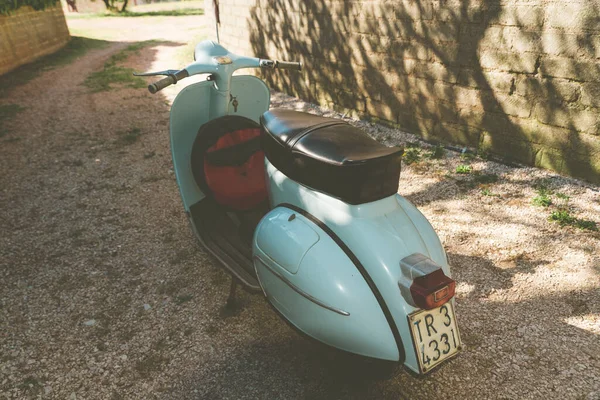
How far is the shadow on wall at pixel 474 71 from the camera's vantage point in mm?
3541

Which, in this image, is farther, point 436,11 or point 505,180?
point 436,11

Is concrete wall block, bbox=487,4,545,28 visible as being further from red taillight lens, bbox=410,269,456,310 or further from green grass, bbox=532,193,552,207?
red taillight lens, bbox=410,269,456,310

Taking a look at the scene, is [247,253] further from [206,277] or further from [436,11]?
[436,11]

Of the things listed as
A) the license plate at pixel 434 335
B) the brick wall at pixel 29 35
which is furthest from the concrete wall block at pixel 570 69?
the brick wall at pixel 29 35

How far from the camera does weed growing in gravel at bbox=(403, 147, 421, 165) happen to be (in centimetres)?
441

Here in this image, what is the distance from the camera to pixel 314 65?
19.7 feet

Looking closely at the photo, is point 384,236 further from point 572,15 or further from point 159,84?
point 572,15

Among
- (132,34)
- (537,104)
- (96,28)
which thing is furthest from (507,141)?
(96,28)

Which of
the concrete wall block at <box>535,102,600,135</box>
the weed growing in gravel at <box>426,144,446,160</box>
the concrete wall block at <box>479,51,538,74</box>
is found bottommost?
the weed growing in gravel at <box>426,144,446,160</box>

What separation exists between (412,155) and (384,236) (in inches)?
122

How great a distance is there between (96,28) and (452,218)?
17914 millimetres

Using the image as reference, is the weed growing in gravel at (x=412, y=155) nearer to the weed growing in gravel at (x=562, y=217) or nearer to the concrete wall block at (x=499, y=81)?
the concrete wall block at (x=499, y=81)

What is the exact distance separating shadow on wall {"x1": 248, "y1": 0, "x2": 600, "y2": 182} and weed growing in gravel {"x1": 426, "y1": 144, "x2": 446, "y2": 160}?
190 millimetres

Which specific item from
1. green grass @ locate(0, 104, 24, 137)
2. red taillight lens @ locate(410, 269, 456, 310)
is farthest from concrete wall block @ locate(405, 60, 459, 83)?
green grass @ locate(0, 104, 24, 137)
